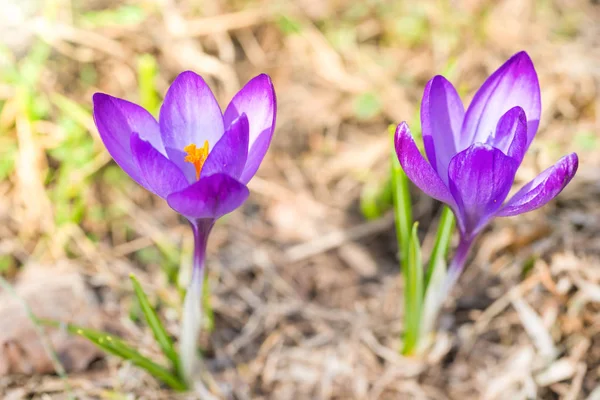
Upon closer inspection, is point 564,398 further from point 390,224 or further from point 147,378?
point 147,378

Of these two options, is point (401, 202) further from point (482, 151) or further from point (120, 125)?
point (120, 125)

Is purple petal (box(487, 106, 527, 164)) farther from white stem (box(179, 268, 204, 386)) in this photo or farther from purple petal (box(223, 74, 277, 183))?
white stem (box(179, 268, 204, 386))

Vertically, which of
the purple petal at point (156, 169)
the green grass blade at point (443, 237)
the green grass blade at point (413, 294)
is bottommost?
the green grass blade at point (413, 294)

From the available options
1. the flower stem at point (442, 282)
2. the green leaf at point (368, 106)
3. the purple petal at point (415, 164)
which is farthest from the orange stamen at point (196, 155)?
the green leaf at point (368, 106)

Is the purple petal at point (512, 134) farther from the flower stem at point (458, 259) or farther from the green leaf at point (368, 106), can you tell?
the green leaf at point (368, 106)

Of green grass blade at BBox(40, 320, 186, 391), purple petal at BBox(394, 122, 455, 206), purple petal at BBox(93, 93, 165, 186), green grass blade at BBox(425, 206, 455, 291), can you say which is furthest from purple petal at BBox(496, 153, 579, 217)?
green grass blade at BBox(40, 320, 186, 391)

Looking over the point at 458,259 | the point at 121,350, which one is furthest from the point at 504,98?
the point at 121,350
